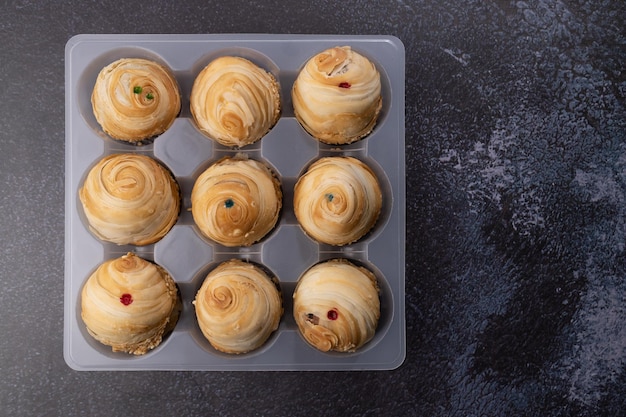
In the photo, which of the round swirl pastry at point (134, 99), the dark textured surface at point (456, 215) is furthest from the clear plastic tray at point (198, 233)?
the dark textured surface at point (456, 215)

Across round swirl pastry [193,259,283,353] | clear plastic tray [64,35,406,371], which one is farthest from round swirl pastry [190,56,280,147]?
round swirl pastry [193,259,283,353]

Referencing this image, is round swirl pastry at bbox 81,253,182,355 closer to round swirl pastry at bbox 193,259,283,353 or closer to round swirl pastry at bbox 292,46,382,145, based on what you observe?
round swirl pastry at bbox 193,259,283,353

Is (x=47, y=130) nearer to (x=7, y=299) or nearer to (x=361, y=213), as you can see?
(x=7, y=299)

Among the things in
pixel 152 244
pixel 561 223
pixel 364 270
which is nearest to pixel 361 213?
pixel 364 270

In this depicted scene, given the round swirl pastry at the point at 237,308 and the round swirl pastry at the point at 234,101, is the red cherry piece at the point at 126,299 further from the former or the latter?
the round swirl pastry at the point at 234,101

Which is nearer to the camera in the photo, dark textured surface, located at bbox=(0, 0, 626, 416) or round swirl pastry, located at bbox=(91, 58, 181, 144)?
round swirl pastry, located at bbox=(91, 58, 181, 144)

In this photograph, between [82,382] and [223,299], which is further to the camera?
[82,382]

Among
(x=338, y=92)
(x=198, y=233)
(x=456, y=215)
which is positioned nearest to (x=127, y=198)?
(x=198, y=233)
